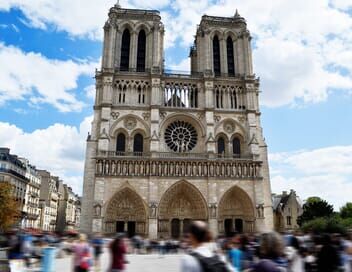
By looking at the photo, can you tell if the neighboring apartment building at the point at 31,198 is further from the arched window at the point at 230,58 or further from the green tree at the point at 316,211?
the green tree at the point at 316,211

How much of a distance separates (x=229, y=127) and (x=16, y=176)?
2453 centimetres

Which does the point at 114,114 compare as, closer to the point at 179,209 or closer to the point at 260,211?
the point at 179,209

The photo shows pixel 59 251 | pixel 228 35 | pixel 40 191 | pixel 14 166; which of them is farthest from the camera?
pixel 40 191

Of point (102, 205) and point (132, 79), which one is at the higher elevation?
point (132, 79)

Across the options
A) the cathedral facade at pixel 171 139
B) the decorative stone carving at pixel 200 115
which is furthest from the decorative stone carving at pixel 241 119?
the decorative stone carving at pixel 200 115

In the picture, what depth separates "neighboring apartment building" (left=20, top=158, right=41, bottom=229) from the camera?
41297 millimetres

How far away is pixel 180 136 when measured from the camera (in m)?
32.1

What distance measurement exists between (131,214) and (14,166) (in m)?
17.9

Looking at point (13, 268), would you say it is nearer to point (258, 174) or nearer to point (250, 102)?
point (258, 174)

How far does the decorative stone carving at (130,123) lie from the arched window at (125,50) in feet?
17.7

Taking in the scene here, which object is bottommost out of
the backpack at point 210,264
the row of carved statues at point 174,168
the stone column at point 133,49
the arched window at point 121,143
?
the backpack at point 210,264

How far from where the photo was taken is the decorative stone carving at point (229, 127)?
107 ft

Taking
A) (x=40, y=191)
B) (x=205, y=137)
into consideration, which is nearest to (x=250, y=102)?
(x=205, y=137)

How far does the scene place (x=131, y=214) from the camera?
2903 cm
